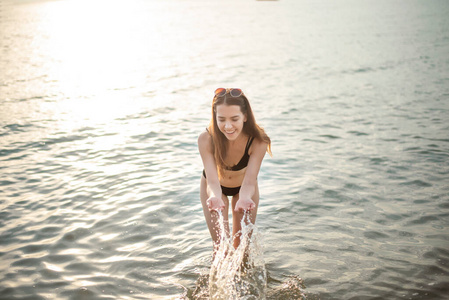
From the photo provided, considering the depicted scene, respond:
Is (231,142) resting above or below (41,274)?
above

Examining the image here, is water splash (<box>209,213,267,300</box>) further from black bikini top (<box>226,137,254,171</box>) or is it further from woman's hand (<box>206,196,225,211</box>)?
black bikini top (<box>226,137,254,171</box>)

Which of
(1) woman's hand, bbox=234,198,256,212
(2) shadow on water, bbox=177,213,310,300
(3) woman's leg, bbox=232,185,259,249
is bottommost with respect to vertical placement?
(2) shadow on water, bbox=177,213,310,300

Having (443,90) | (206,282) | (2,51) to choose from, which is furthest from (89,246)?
(2,51)

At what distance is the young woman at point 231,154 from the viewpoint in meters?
4.70

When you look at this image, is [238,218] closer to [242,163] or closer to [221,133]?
[242,163]

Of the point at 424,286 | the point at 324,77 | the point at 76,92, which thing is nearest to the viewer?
the point at 424,286

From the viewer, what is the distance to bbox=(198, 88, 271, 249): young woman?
15.4ft

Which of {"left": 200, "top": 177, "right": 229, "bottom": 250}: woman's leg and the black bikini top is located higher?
the black bikini top

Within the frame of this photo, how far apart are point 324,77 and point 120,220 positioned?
13.9 metres

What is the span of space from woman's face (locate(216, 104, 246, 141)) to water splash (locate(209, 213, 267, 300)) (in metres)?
0.97

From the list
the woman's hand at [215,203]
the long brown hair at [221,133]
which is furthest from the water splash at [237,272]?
the long brown hair at [221,133]

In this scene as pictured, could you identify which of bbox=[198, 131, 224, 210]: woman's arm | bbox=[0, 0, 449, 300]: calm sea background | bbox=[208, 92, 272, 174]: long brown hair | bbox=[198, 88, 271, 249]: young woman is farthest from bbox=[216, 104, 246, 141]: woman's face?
bbox=[0, 0, 449, 300]: calm sea background

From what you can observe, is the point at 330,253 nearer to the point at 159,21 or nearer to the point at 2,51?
the point at 2,51

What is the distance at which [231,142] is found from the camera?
5039 mm
